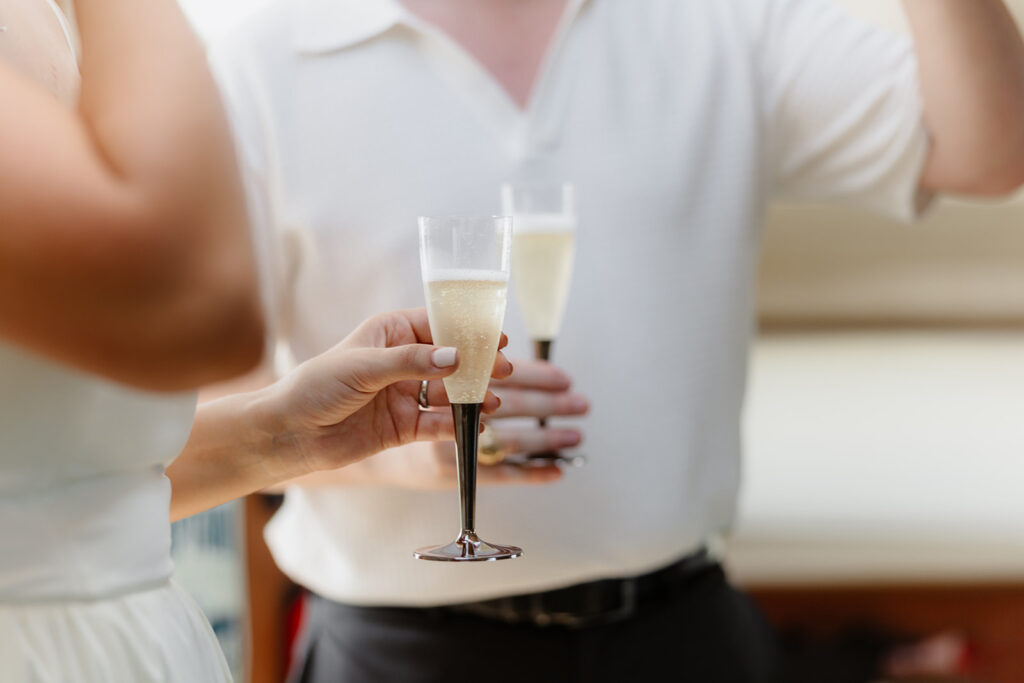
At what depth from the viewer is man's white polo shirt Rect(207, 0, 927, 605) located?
41.9 inches

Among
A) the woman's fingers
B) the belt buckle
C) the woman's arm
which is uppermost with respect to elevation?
the woman's arm

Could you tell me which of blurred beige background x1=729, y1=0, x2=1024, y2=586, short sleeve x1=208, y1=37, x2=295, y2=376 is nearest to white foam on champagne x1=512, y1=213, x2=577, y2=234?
short sleeve x1=208, y1=37, x2=295, y2=376

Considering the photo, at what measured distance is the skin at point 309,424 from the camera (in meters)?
0.57

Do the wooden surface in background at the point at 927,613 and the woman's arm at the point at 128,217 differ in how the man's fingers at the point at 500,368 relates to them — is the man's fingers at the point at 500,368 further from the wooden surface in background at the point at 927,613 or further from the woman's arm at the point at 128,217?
the wooden surface in background at the point at 927,613

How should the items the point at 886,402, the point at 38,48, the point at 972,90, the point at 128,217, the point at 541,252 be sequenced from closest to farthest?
the point at 128,217 < the point at 38,48 < the point at 541,252 < the point at 972,90 < the point at 886,402

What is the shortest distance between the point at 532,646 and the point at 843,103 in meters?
0.69

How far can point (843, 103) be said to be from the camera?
49.4 inches

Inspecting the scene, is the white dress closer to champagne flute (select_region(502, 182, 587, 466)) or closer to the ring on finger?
the ring on finger

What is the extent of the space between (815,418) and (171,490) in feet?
5.88

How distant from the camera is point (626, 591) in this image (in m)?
1.16

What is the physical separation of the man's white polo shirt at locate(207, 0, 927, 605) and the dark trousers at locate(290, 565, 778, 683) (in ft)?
0.15

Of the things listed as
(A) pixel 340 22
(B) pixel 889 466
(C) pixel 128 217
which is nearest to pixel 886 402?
(B) pixel 889 466

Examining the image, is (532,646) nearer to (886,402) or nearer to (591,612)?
(591,612)

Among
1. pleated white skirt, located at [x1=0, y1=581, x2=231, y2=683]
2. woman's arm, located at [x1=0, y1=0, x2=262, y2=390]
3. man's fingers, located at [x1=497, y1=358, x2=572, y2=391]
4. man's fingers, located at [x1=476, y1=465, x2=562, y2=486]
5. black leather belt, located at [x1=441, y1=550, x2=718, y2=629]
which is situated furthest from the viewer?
black leather belt, located at [x1=441, y1=550, x2=718, y2=629]
